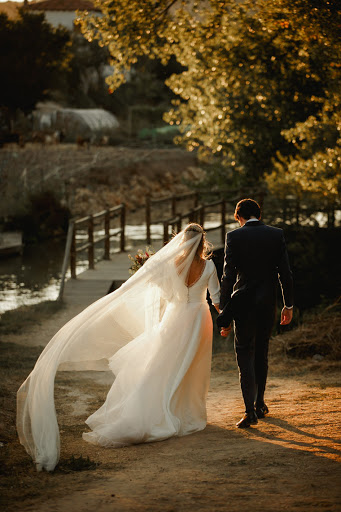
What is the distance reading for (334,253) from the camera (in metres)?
17.4

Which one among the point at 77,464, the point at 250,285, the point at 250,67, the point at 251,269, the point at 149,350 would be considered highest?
the point at 250,67

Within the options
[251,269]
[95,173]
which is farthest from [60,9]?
[251,269]

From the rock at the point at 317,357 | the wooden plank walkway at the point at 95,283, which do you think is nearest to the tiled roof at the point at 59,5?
the wooden plank walkway at the point at 95,283

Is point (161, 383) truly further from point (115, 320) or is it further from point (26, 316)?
point (26, 316)

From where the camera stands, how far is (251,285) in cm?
574

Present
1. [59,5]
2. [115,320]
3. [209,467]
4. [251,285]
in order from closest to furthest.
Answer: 1. [209,467]
2. [251,285]
3. [115,320]
4. [59,5]

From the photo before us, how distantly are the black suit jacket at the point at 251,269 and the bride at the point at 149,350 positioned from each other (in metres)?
0.33

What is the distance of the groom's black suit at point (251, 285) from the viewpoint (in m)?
5.74

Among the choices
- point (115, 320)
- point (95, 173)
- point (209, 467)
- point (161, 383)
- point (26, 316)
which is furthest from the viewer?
point (95, 173)

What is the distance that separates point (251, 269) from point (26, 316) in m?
7.68

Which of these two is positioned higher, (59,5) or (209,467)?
(59,5)

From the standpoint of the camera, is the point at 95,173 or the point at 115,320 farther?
the point at 95,173

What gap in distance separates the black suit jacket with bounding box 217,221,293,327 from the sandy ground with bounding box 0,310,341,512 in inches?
40.4

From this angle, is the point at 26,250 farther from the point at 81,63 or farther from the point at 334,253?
the point at 81,63
